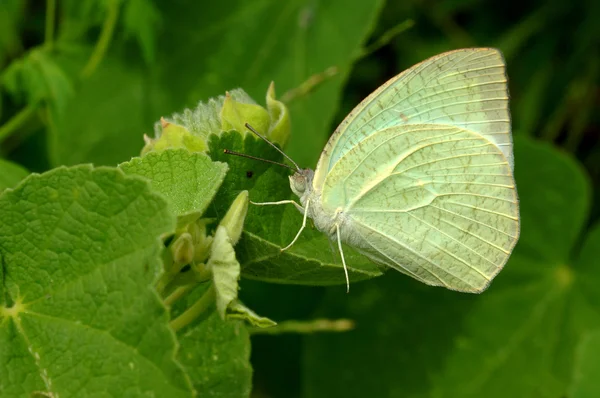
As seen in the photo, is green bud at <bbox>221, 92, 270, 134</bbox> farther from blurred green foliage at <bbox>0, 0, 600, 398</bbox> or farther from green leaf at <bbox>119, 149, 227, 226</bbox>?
blurred green foliage at <bbox>0, 0, 600, 398</bbox>

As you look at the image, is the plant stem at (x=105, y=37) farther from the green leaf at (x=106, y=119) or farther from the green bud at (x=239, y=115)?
the green bud at (x=239, y=115)

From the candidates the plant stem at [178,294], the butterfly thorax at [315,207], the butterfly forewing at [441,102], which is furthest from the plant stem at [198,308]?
the butterfly forewing at [441,102]

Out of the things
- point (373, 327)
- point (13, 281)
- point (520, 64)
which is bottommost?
point (373, 327)

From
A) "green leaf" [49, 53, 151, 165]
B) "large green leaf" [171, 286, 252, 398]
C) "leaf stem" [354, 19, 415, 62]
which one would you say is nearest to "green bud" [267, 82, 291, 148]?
"large green leaf" [171, 286, 252, 398]

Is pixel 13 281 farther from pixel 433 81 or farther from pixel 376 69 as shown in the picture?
pixel 376 69

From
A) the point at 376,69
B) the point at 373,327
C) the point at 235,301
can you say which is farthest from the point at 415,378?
the point at 235,301

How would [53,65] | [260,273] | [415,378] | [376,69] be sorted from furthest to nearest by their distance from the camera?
[376,69] → [415,378] → [53,65] → [260,273]

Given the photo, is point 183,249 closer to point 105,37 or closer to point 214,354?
point 214,354

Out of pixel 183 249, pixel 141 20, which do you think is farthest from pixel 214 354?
pixel 141 20
